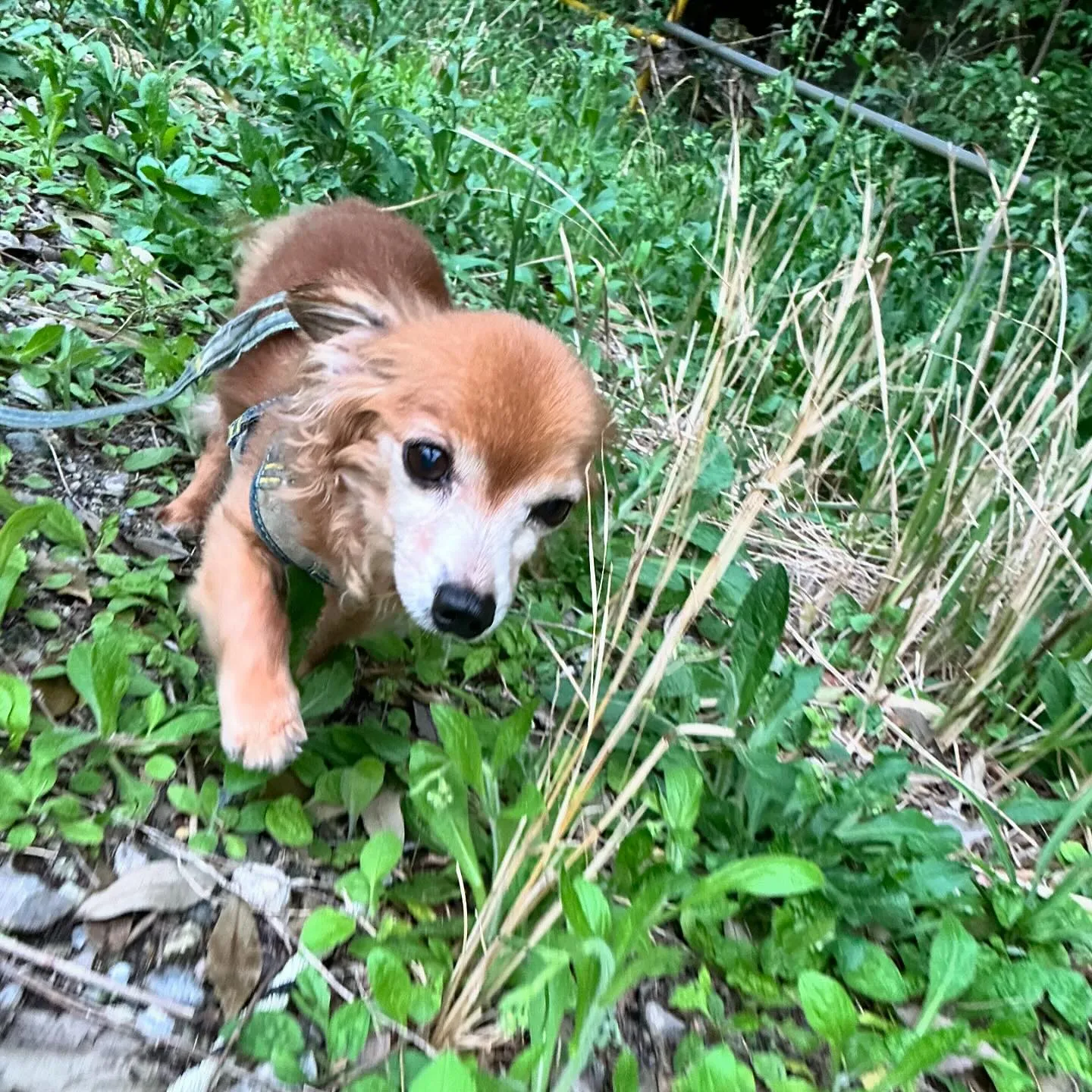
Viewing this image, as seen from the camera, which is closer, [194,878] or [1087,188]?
[194,878]

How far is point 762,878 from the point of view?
131 centimetres

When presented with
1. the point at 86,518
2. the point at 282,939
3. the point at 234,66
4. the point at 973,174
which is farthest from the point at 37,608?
the point at 973,174

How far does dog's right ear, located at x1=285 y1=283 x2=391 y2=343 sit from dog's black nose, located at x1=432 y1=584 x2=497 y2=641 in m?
0.60

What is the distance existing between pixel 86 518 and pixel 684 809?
1288 millimetres

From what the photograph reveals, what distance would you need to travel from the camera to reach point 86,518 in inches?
71.7

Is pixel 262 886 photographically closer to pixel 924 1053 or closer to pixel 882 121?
pixel 924 1053

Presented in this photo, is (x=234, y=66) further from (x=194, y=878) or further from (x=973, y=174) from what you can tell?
(x=194, y=878)

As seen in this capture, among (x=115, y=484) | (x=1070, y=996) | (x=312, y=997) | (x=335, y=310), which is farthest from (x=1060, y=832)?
(x=115, y=484)

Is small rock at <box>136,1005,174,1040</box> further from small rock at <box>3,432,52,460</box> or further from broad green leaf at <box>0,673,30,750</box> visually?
small rock at <box>3,432,52,460</box>

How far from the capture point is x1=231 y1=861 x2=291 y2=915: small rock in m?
1.31

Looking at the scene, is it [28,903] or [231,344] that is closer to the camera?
[28,903]

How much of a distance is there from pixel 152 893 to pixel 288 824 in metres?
0.22

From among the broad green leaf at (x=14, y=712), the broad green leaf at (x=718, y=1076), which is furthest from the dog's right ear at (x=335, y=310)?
the broad green leaf at (x=718, y=1076)

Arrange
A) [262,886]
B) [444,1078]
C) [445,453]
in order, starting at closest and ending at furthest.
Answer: [444,1078]
[262,886]
[445,453]
